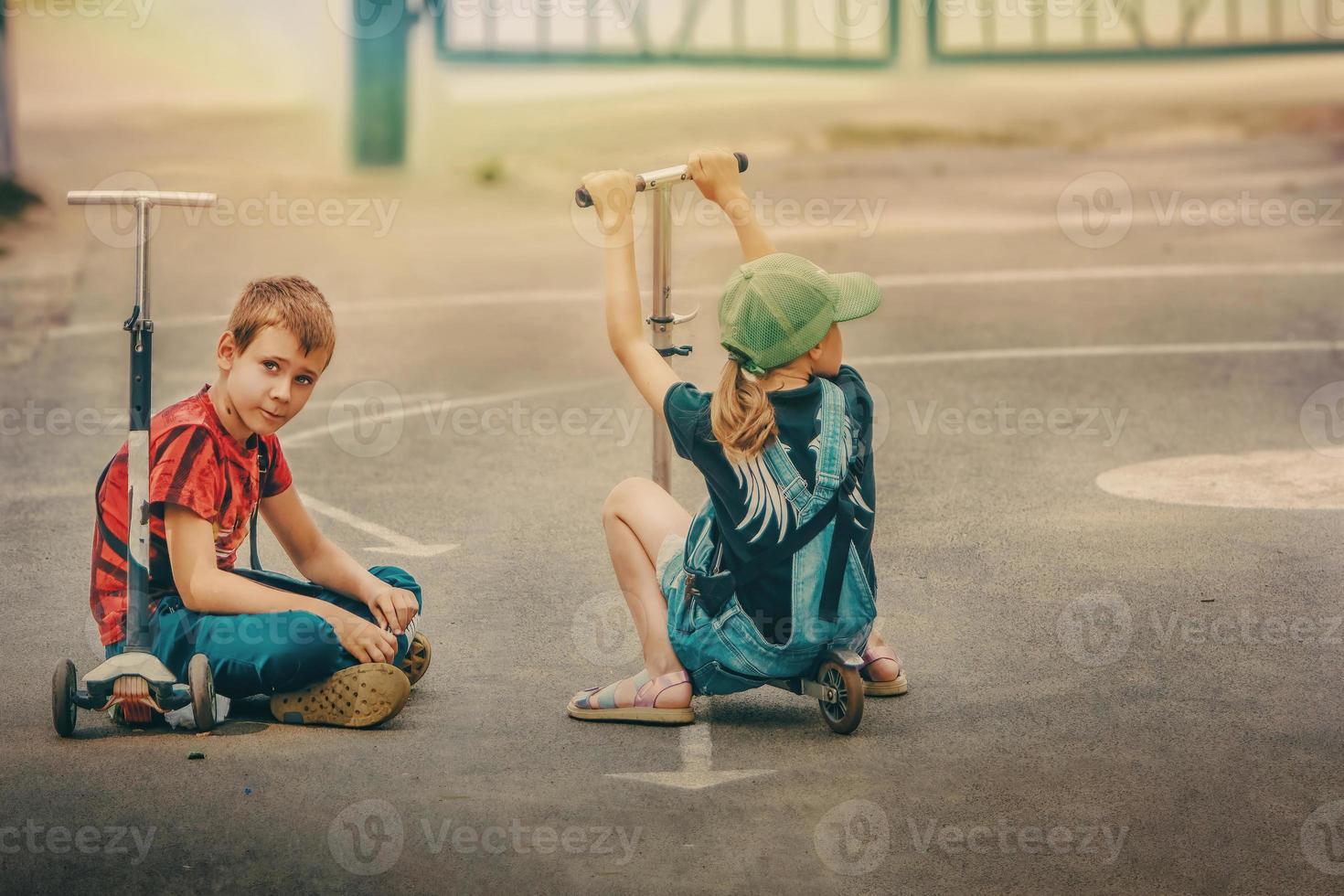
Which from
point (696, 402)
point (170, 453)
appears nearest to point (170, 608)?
point (170, 453)

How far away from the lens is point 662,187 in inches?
213

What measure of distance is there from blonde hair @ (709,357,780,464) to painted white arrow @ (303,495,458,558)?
8.35ft

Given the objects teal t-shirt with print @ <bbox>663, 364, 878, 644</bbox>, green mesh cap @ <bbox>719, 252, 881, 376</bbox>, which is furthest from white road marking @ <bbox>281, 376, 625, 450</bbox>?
green mesh cap @ <bbox>719, 252, 881, 376</bbox>

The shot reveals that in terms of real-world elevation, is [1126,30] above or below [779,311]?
above

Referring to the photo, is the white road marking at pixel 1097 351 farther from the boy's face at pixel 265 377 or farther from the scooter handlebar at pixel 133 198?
the scooter handlebar at pixel 133 198

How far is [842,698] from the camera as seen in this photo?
4.90 meters

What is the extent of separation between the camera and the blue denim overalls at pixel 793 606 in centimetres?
477

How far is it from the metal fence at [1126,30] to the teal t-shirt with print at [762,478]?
1607 cm

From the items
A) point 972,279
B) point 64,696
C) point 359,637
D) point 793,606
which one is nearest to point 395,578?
point 359,637

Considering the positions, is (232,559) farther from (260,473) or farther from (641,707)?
(641,707)

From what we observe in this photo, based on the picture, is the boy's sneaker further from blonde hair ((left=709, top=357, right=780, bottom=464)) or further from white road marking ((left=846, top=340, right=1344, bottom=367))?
white road marking ((left=846, top=340, right=1344, bottom=367))

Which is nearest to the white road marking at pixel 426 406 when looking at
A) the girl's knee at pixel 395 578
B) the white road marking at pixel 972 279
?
the white road marking at pixel 972 279

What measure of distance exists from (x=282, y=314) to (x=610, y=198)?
3.06 feet

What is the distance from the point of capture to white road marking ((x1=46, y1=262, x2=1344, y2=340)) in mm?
13141
